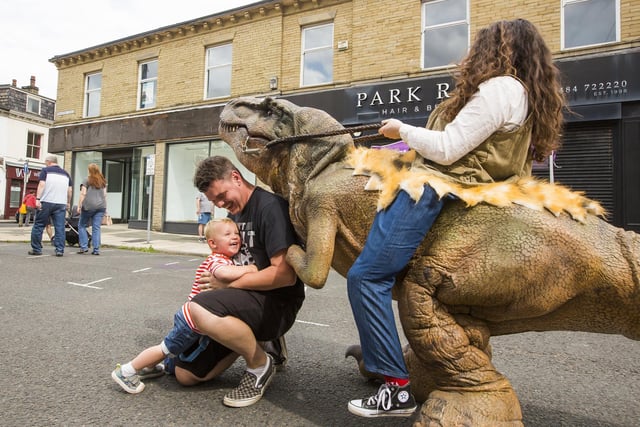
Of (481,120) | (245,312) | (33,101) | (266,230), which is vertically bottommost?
(245,312)

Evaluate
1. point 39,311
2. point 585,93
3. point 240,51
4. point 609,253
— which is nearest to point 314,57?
point 240,51

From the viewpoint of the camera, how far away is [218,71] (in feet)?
46.4

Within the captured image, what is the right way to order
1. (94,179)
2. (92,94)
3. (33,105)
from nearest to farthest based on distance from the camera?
(94,179)
(92,94)
(33,105)

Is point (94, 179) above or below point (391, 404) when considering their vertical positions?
above

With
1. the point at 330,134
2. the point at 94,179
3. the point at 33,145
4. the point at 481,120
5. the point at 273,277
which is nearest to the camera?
the point at 481,120

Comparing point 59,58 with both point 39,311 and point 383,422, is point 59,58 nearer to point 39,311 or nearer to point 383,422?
point 39,311

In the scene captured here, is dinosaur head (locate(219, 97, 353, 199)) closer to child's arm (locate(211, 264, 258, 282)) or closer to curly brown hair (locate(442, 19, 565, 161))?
child's arm (locate(211, 264, 258, 282))

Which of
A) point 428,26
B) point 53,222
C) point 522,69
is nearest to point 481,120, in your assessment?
point 522,69

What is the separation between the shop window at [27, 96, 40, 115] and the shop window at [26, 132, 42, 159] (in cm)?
207

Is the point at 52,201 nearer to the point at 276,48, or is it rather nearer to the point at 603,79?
the point at 276,48

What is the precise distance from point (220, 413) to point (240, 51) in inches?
514

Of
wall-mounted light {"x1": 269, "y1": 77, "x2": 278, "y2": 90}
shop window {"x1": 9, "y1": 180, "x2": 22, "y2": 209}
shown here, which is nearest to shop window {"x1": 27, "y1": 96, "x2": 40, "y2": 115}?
shop window {"x1": 9, "y1": 180, "x2": 22, "y2": 209}

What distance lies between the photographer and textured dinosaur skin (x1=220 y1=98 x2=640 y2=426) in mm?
1684

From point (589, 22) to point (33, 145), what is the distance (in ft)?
107
